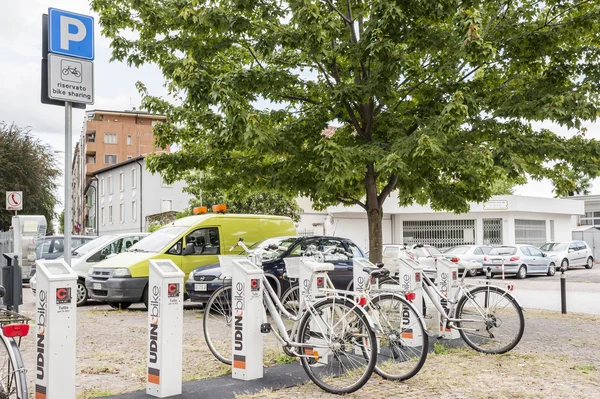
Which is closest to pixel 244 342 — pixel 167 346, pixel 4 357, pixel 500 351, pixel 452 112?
pixel 167 346

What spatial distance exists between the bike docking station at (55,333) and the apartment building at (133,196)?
4261cm

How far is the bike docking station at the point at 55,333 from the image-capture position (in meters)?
5.04

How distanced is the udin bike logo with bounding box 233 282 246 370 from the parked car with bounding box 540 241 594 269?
28.0 metres

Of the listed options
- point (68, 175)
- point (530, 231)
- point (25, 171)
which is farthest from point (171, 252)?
point (530, 231)

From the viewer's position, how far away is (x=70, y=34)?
718 centimetres

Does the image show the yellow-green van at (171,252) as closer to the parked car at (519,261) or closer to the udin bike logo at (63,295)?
the udin bike logo at (63,295)

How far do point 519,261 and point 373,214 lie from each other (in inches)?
666

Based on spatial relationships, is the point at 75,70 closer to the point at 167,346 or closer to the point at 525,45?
the point at 167,346

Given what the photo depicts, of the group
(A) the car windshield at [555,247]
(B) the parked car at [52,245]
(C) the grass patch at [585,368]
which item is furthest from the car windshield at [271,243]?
(A) the car windshield at [555,247]

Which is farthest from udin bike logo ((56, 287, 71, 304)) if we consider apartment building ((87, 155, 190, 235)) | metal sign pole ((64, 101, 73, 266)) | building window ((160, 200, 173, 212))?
building window ((160, 200, 173, 212))

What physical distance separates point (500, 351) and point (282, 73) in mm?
6338

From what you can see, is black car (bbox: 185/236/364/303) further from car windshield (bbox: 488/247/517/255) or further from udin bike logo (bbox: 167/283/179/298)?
car windshield (bbox: 488/247/517/255)

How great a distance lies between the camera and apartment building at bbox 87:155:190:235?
5109 cm

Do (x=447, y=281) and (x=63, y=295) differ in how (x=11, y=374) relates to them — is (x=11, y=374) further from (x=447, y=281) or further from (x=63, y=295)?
(x=447, y=281)
